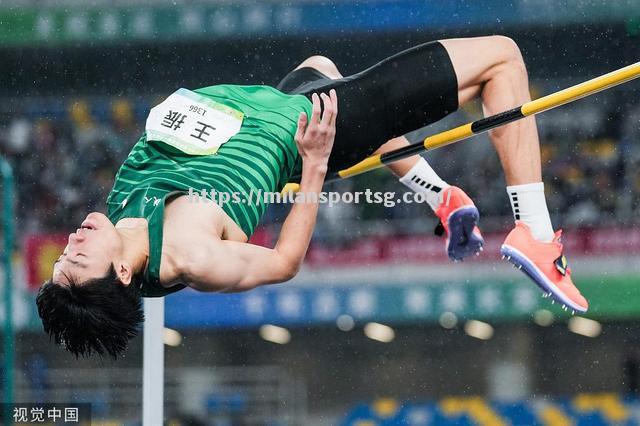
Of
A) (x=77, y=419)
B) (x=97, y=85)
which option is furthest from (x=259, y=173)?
(x=97, y=85)

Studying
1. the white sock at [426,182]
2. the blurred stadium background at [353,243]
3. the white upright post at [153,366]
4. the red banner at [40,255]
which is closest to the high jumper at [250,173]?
the white sock at [426,182]

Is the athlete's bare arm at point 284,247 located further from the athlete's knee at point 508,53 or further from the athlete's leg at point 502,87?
the athlete's knee at point 508,53

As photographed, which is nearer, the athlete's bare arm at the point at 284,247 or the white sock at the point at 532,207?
the athlete's bare arm at the point at 284,247

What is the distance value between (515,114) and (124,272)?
4.19 ft

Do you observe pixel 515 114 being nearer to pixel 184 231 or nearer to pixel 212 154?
pixel 212 154

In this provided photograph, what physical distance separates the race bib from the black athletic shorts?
29 centimetres

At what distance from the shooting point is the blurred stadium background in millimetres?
9961

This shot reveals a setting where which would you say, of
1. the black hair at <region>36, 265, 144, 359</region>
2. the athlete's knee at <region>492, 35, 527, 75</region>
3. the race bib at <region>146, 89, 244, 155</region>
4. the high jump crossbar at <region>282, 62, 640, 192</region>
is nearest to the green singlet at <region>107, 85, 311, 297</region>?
the race bib at <region>146, 89, 244, 155</region>

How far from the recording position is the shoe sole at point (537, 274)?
13.1ft

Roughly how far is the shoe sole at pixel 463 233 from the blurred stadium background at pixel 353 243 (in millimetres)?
5111

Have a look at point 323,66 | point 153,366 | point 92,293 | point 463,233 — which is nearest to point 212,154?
point 92,293

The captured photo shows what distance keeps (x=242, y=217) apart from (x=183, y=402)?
757cm

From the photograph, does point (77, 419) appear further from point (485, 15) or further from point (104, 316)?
point (104, 316)

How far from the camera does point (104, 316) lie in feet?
11.3
